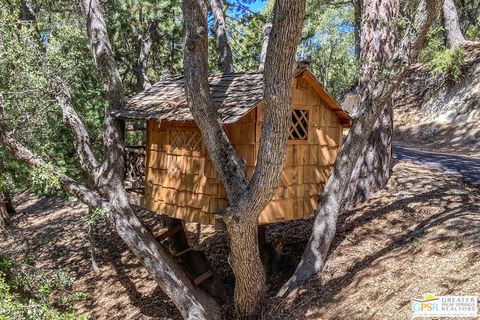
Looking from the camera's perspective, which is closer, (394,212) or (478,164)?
(394,212)

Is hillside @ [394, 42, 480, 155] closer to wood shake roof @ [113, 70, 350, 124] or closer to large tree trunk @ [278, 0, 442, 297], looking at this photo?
large tree trunk @ [278, 0, 442, 297]

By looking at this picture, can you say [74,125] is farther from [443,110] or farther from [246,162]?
[443,110]

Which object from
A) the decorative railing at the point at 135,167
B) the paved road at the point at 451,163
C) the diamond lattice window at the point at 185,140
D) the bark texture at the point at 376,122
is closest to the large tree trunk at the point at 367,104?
the bark texture at the point at 376,122

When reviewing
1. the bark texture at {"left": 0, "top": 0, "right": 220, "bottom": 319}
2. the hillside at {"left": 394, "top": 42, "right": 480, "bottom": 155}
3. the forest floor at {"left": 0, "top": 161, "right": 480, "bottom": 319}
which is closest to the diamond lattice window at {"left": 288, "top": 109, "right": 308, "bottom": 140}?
the forest floor at {"left": 0, "top": 161, "right": 480, "bottom": 319}

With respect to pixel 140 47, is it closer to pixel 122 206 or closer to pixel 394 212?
pixel 122 206

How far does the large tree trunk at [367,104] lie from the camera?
18.7 ft

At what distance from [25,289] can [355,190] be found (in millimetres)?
6322

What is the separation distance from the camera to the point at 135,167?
950cm

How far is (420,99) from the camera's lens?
61.5 ft

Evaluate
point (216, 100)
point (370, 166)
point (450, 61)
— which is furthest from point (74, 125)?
point (450, 61)

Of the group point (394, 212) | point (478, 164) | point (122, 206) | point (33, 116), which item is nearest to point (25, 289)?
point (122, 206)

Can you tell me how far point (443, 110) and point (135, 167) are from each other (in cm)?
1285

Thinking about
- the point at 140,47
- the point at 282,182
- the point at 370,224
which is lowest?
the point at 370,224

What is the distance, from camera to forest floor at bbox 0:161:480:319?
19.3 feet
